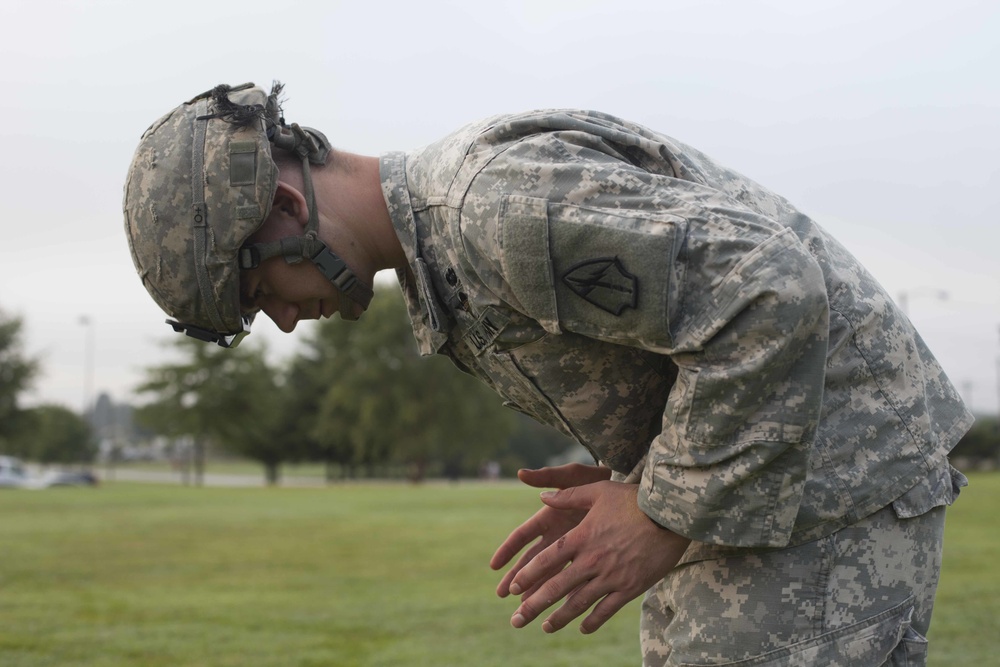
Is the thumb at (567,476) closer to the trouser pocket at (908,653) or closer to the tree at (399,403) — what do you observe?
the trouser pocket at (908,653)

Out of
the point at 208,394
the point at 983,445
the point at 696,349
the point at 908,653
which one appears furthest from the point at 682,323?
the point at 208,394

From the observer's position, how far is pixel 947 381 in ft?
7.43

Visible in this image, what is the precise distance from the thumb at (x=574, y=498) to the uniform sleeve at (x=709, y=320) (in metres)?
0.23

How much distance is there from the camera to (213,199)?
83.3 inches

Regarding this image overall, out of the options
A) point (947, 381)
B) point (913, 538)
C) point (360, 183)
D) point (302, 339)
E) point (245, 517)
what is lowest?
point (245, 517)

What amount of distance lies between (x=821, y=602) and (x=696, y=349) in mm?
608

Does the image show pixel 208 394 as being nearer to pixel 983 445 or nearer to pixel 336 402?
pixel 336 402

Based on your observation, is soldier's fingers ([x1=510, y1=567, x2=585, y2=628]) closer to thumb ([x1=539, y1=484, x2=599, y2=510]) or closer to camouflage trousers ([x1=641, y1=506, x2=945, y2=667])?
thumb ([x1=539, y1=484, x2=599, y2=510])

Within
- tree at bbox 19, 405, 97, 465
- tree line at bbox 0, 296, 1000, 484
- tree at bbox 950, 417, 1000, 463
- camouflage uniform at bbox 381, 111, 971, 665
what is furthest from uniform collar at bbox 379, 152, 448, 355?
tree at bbox 19, 405, 97, 465

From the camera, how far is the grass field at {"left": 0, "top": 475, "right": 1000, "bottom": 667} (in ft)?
21.0

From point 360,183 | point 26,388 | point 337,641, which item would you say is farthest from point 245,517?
point 26,388

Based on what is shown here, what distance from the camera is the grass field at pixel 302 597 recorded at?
6414 mm

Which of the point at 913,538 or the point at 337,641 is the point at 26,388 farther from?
the point at 913,538

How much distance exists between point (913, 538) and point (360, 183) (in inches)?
55.4
